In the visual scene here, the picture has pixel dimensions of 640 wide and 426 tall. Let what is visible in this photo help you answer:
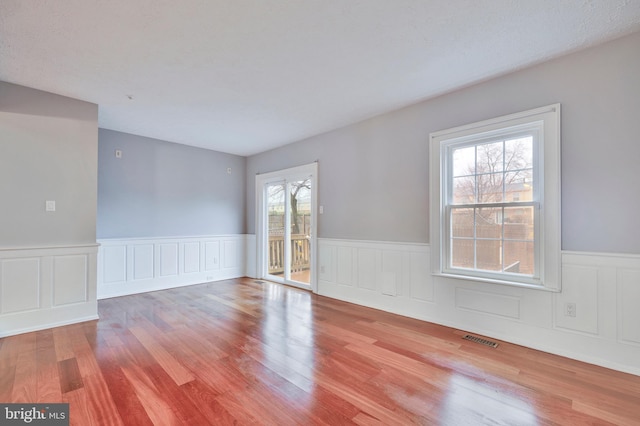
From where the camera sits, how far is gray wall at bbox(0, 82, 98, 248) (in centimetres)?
315

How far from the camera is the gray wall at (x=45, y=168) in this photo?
3152mm

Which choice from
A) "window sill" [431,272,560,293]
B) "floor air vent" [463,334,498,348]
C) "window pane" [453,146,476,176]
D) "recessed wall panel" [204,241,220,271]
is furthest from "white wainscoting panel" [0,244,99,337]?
"window pane" [453,146,476,176]

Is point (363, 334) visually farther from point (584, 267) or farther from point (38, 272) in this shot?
point (38, 272)

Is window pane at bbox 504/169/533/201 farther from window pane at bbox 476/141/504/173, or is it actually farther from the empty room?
window pane at bbox 476/141/504/173

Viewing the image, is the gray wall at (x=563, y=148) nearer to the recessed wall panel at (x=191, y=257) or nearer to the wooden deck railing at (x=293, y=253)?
the wooden deck railing at (x=293, y=253)

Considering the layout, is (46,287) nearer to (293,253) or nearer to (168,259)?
(168,259)

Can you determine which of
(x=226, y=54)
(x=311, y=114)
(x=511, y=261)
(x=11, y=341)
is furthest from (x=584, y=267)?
(x=11, y=341)

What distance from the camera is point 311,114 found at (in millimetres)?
4016

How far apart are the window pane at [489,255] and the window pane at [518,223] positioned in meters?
0.14

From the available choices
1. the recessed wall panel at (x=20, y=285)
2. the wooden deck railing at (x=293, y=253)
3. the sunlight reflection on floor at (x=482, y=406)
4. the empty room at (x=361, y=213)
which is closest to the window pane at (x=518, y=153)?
the empty room at (x=361, y=213)

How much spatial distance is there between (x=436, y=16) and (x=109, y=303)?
17.1 feet

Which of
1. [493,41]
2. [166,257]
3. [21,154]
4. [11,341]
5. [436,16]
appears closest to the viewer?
[436,16]

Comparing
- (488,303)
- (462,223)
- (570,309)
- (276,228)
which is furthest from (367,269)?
(276,228)

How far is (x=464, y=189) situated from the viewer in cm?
333
